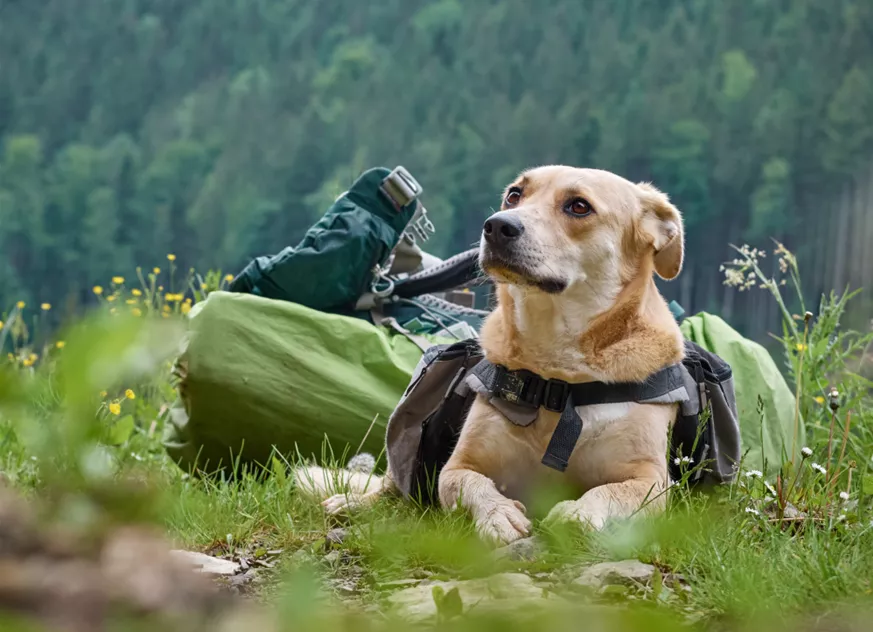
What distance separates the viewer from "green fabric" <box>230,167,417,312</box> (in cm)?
303

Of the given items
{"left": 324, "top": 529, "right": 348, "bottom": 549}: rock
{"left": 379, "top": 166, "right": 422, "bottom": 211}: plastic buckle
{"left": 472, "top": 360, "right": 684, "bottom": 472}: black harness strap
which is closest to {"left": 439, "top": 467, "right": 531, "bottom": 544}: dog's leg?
{"left": 472, "top": 360, "right": 684, "bottom": 472}: black harness strap

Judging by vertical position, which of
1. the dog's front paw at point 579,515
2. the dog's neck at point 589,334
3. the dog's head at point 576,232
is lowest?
the dog's front paw at point 579,515

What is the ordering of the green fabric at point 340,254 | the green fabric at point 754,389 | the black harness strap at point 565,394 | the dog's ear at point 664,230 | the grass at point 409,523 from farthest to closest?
the green fabric at point 340,254
the green fabric at point 754,389
the dog's ear at point 664,230
the black harness strap at point 565,394
the grass at point 409,523

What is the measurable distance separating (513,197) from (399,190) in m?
0.78

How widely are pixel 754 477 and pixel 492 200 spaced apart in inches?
421

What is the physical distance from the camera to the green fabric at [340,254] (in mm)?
3027

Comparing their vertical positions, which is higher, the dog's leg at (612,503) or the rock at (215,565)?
the dog's leg at (612,503)

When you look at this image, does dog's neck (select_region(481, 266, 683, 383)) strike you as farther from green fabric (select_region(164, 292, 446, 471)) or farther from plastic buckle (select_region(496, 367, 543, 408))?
green fabric (select_region(164, 292, 446, 471))

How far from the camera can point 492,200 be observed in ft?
41.4

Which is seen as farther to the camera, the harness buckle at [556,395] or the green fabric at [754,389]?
the green fabric at [754,389]

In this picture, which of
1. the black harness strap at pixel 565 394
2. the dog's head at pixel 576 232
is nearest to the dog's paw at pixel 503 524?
the black harness strap at pixel 565 394

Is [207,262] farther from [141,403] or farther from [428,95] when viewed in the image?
[141,403]

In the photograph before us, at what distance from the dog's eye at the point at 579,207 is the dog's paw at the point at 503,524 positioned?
2.27 feet

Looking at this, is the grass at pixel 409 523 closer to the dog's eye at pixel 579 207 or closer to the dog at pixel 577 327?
the dog at pixel 577 327
